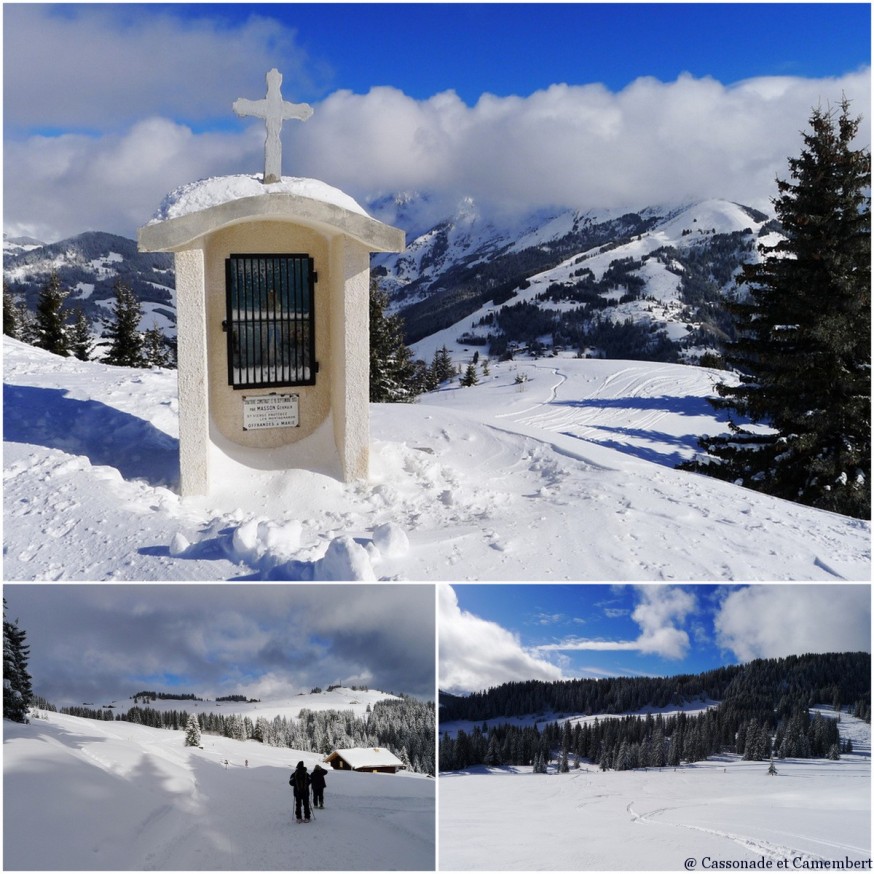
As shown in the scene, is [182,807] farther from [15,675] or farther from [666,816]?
[666,816]

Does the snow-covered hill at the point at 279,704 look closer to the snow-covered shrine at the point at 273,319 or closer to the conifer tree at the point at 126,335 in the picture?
the snow-covered shrine at the point at 273,319

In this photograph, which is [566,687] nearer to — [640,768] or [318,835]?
[640,768]

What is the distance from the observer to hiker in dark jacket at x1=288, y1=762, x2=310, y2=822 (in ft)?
19.4

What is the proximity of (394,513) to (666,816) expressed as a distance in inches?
153

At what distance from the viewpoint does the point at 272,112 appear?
876 cm

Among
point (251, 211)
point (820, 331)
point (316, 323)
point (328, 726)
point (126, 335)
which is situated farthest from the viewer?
point (126, 335)

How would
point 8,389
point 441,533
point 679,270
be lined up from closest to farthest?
point 441,533, point 8,389, point 679,270

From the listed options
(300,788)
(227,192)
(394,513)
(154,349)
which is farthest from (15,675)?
(154,349)

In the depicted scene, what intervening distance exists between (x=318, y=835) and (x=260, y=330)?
531 centimetres

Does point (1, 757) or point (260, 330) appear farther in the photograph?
point (260, 330)

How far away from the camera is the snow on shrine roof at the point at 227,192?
8.62 meters

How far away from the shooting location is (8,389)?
11641 millimetres

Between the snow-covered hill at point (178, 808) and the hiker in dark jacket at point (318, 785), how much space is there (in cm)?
6

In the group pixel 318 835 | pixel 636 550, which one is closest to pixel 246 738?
pixel 318 835
